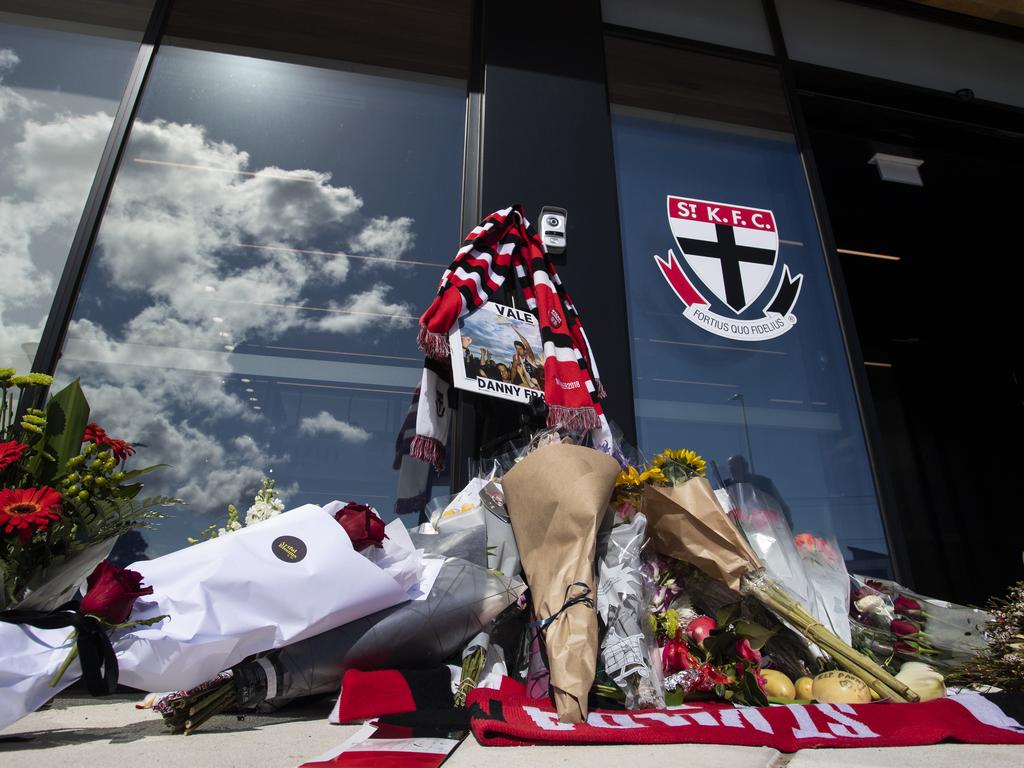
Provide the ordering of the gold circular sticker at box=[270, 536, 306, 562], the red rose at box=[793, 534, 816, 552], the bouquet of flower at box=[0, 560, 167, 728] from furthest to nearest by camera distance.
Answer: the red rose at box=[793, 534, 816, 552]
the gold circular sticker at box=[270, 536, 306, 562]
the bouquet of flower at box=[0, 560, 167, 728]

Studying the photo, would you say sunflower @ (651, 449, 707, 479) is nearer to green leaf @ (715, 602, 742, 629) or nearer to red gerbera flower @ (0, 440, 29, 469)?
green leaf @ (715, 602, 742, 629)

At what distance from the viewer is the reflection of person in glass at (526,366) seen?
2242 millimetres

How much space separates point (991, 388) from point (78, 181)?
7.49 metres

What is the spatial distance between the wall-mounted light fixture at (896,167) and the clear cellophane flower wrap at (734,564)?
348 centimetres

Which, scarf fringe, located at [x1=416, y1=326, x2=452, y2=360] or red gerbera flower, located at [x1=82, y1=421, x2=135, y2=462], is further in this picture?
scarf fringe, located at [x1=416, y1=326, x2=452, y2=360]

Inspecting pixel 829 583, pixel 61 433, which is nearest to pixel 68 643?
pixel 61 433

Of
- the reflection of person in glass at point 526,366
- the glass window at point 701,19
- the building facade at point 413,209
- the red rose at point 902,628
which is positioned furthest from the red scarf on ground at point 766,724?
the glass window at point 701,19

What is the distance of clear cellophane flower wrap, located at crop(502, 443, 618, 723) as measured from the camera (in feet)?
4.11

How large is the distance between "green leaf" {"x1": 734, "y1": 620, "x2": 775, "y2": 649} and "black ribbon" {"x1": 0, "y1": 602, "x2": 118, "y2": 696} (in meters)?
1.27

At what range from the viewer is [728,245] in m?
3.05

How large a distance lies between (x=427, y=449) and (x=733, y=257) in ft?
5.74

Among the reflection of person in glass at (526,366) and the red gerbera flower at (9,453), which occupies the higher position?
the reflection of person in glass at (526,366)

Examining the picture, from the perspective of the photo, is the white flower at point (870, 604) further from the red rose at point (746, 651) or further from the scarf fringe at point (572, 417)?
the scarf fringe at point (572, 417)

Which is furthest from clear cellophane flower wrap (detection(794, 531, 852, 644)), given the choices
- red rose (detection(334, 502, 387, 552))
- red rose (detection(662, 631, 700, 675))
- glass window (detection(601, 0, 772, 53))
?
glass window (detection(601, 0, 772, 53))
